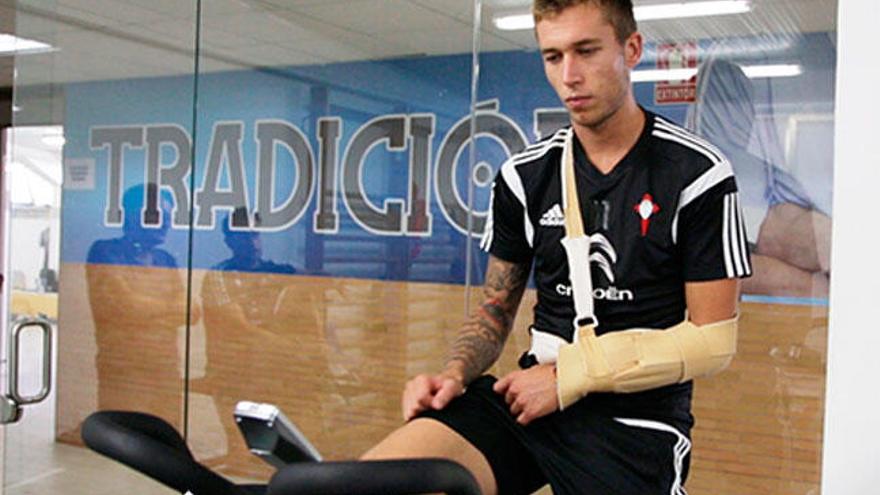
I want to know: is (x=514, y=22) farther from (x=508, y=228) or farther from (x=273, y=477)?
(x=273, y=477)

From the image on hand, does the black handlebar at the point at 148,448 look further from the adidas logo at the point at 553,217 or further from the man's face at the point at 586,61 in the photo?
the man's face at the point at 586,61

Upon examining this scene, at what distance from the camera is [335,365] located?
4082 mm

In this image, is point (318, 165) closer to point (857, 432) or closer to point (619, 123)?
point (619, 123)

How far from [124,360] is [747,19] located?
3592 mm

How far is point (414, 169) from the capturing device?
3742 millimetres

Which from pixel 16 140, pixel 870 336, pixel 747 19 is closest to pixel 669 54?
pixel 747 19

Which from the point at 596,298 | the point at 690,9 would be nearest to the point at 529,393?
the point at 596,298

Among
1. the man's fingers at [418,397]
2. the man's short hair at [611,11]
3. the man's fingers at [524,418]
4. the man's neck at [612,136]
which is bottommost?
the man's fingers at [524,418]

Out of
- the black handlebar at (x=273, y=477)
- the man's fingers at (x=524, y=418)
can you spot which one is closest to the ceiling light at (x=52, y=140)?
the man's fingers at (x=524, y=418)

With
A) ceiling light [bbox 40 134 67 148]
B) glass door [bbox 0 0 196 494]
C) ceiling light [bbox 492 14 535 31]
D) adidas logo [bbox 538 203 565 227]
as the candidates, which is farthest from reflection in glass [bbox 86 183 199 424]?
adidas logo [bbox 538 203 565 227]

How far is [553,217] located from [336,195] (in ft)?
7.02

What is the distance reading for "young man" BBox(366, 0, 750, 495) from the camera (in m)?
1.65

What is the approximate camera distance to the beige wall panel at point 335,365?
9.25 feet

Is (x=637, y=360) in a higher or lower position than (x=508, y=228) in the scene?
lower
